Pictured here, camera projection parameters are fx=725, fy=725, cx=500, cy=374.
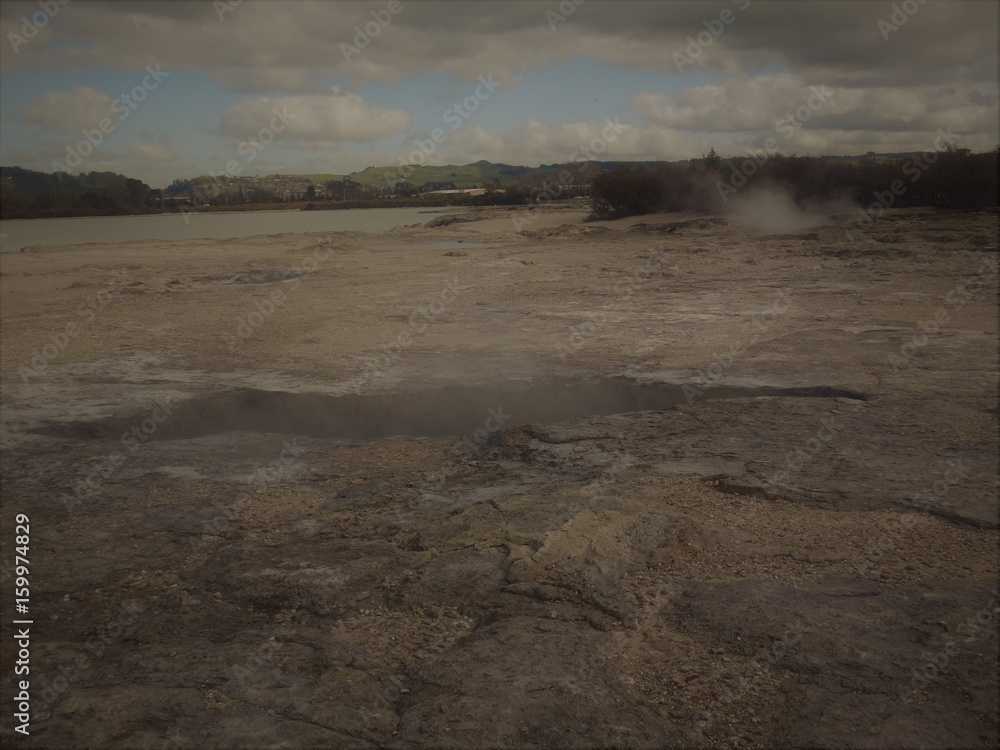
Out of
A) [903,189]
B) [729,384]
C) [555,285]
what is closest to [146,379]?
[729,384]

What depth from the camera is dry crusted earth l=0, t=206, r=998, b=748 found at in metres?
2.65

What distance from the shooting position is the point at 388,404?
6473 mm

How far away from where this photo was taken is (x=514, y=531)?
3.95 m

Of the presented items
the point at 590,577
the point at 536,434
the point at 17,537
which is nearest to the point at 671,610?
the point at 590,577

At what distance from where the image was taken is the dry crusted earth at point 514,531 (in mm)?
2646

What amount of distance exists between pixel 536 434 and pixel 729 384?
2.17 m

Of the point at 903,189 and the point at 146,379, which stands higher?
the point at 903,189

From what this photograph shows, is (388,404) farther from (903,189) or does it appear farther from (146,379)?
(903,189)

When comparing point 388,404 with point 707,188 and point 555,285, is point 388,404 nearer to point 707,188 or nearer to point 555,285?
point 555,285

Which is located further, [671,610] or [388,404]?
[388,404]

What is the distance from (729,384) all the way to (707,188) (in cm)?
2186

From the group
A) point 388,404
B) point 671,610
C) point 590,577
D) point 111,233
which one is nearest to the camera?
point 671,610

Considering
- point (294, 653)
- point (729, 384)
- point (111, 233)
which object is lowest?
point (294, 653)

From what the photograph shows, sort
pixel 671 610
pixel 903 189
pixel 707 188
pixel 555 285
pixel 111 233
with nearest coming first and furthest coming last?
pixel 671 610
pixel 555 285
pixel 903 189
pixel 707 188
pixel 111 233
